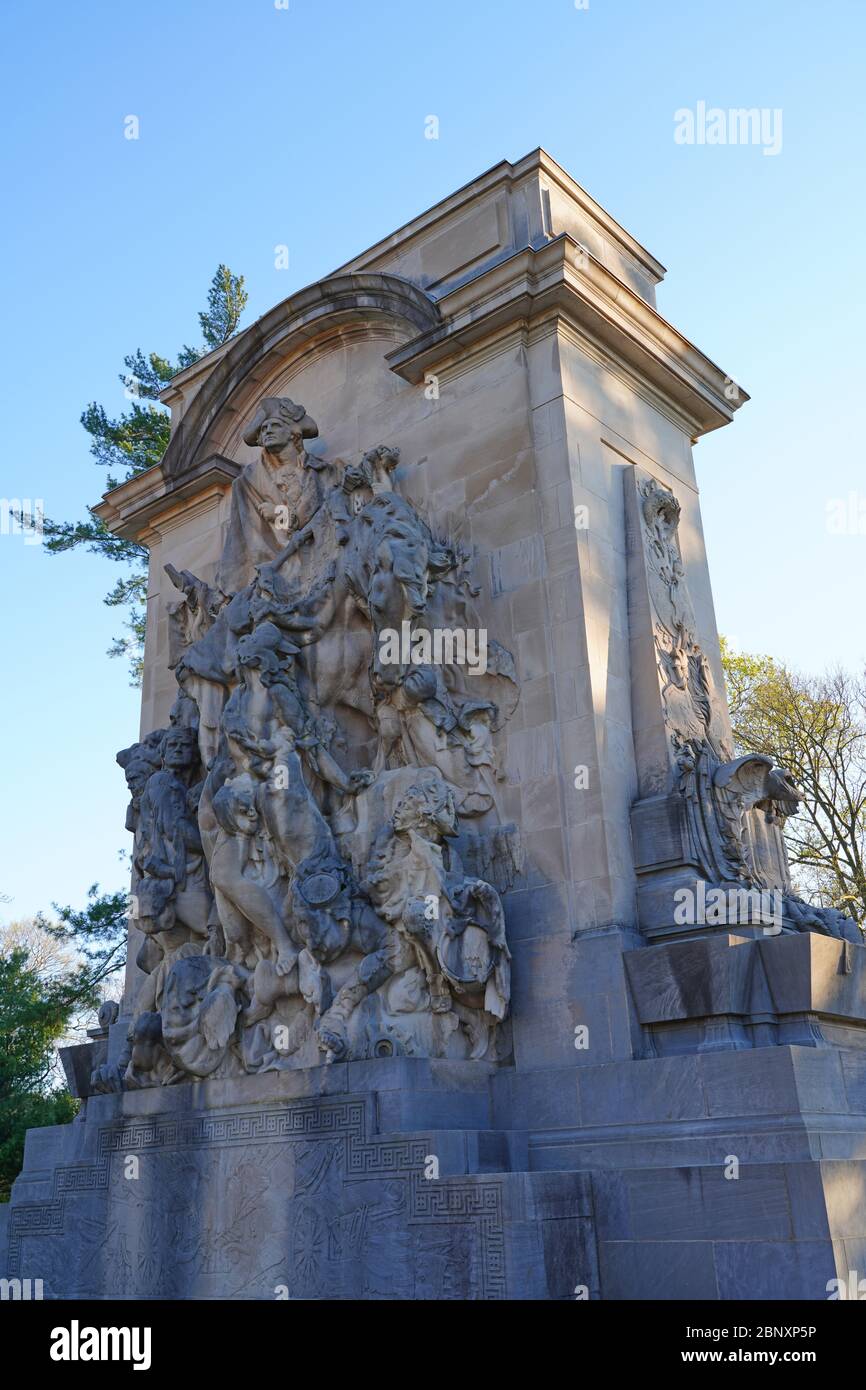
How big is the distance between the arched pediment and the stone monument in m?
0.07

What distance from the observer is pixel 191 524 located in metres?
14.3

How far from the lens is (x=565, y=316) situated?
35.6ft

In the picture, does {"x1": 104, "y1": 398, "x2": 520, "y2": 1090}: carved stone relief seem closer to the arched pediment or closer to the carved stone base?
the carved stone base

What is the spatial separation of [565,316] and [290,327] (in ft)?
11.6

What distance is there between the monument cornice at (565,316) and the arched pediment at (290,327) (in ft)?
1.06

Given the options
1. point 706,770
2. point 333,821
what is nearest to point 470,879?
point 333,821

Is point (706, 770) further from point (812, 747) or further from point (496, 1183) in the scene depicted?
point (812, 747)

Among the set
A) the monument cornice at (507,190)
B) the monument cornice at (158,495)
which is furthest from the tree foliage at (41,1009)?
the monument cornice at (507,190)

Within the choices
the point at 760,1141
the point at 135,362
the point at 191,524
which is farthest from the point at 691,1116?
the point at 135,362

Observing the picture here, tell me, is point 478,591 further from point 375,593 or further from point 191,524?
point 191,524

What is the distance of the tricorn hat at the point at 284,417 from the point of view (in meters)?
12.0

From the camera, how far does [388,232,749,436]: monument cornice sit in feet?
34.9

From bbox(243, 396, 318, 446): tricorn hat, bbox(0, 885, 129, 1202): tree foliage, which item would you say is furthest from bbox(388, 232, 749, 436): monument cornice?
bbox(0, 885, 129, 1202): tree foliage
